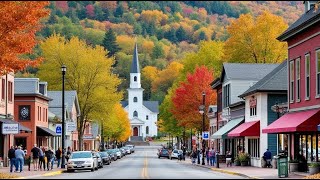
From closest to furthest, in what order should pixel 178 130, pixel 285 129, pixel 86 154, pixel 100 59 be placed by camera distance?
pixel 285 129
pixel 86 154
pixel 100 59
pixel 178 130

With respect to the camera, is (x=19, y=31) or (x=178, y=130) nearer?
(x=19, y=31)

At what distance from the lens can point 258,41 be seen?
90875 millimetres

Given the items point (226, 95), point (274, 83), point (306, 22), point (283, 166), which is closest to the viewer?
point (283, 166)

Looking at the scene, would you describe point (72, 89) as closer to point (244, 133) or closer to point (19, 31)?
point (244, 133)

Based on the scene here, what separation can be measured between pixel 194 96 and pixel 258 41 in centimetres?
1131

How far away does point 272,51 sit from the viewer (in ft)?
298

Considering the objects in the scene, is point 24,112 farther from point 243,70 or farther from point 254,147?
point 254,147

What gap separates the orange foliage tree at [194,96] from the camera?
93562 millimetres

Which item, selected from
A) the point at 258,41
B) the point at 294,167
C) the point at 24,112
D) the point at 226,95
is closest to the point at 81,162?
the point at 294,167

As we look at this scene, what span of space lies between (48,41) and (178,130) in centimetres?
3248

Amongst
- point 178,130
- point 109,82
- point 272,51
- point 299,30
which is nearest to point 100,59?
point 109,82

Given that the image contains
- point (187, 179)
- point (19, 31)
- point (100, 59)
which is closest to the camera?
point (187, 179)

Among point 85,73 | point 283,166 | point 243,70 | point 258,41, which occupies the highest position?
point 258,41

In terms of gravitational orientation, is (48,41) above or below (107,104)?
above
